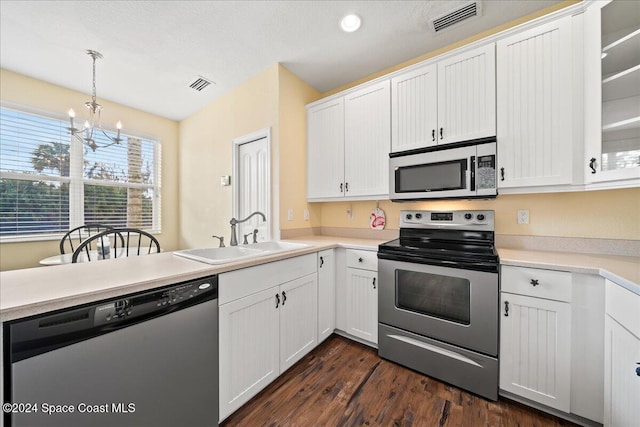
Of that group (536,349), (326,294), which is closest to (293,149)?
(326,294)

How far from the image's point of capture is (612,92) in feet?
4.68

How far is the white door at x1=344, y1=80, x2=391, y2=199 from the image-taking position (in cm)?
228

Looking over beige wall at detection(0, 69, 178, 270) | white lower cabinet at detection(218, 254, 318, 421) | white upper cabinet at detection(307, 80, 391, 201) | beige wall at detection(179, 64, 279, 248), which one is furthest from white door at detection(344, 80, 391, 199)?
beige wall at detection(0, 69, 178, 270)

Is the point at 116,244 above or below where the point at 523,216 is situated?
below

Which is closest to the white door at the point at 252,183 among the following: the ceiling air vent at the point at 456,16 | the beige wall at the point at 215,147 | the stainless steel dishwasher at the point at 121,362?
the beige wall at the point at 215,147

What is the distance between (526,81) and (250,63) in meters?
2.37

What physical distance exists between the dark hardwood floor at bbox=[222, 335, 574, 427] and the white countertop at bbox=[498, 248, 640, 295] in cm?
89

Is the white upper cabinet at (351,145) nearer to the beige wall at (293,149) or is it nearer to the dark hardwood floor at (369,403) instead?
the beige wall at (293,149)

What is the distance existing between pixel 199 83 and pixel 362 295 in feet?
9.78

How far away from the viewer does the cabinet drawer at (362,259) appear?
2050 millimetres

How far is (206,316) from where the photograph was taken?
124 centimetres

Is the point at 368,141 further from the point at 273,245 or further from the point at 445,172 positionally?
the point at 273,245

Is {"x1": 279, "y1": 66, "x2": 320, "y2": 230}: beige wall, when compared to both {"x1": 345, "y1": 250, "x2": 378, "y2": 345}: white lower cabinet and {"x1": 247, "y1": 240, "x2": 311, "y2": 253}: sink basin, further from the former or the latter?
{"x1": 345, "y1": 250, "x2": 378, "y2": 345}: white lower cabinet

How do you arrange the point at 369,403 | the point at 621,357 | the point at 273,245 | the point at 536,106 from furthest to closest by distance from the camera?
1. the point at 273,245
2. the point at 536,106
3. the point at 369,403
4. the point at 621,357
